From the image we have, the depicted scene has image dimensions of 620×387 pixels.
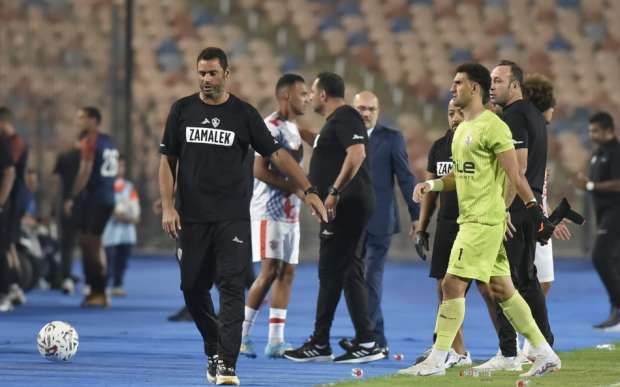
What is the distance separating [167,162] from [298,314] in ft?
22.7

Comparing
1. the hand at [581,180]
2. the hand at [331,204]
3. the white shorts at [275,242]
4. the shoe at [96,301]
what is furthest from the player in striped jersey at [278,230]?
the shoe at [96,301]

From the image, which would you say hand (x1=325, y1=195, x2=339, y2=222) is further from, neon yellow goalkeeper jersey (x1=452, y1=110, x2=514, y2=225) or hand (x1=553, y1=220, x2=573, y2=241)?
hand (x1=553, y1=220, x2=573, y2=241)

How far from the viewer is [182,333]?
43.4 ft

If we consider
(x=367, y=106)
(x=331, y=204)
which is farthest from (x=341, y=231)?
(x=367, y=106)

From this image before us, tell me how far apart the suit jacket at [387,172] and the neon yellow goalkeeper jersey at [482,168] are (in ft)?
8.61

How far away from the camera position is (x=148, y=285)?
67.9 feet

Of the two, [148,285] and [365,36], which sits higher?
[365,36]

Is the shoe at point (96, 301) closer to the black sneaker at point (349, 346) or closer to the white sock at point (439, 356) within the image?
the black sneaker at point (349, 346)

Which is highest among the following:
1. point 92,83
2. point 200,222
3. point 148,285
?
point 92,83

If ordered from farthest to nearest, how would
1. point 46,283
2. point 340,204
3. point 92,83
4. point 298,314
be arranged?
1. point 92,83
2. point 46,283
3. point 298,314
4. point 340,204

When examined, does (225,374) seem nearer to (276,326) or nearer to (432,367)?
(432,367)

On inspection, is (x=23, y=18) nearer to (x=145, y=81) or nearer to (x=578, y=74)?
(x=145, y=81)

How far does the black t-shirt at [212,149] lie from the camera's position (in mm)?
9047

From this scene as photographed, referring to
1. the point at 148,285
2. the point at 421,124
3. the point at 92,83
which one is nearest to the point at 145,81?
the point at 92,83
